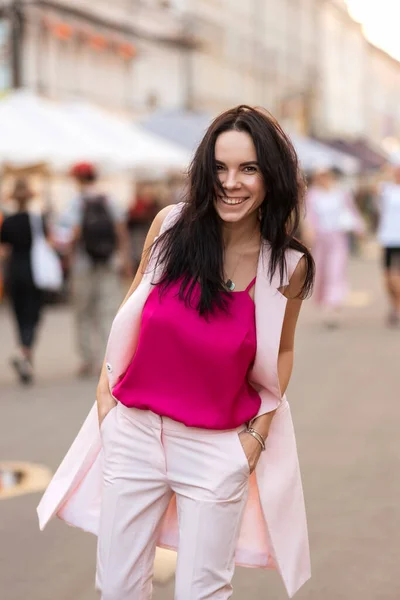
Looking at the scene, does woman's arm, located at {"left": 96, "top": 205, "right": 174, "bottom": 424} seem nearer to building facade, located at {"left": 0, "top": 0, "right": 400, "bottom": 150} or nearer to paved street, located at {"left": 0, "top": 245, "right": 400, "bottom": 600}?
paved street, located at {"left": 0, "top": 245, "right": 400, "bottom": 600}

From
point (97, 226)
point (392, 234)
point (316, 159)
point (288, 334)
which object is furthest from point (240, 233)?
point (316, 159)

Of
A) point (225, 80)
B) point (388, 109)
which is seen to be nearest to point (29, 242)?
point (225, 80)

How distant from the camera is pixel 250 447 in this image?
111 inches

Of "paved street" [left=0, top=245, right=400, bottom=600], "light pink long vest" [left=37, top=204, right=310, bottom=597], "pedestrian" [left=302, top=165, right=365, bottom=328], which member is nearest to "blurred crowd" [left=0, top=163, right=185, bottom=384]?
"paved street" [left=0, top=245, right=400, bottom=600]

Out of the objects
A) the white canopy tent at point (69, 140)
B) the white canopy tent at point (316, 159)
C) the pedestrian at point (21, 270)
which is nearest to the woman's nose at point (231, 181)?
the pedestrian at point (21, 270)

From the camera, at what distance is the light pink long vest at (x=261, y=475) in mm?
2859

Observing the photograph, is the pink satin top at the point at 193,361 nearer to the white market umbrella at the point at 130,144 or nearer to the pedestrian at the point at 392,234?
the pedestrian at the point at 392,234

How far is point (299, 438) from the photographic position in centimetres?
690

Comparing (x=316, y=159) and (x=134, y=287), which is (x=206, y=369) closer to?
(x=134, y=287)

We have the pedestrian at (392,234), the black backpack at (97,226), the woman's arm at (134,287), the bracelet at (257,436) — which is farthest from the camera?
the pedestrian at (392,234)

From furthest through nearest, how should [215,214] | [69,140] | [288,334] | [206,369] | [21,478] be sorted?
[69,140]
[21,478]
[288,334]
[215,214]
[206,369]

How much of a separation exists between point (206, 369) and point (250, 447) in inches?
9.6

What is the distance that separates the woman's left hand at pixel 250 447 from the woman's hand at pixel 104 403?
1.21 ft

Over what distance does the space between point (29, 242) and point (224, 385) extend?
23.3ft
